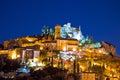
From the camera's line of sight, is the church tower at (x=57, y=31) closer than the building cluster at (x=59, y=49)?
No

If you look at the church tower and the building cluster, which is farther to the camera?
the church tower

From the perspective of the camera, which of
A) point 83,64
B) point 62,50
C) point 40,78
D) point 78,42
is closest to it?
point 40,78

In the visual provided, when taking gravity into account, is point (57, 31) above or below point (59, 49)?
above

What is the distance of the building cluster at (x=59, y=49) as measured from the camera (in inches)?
2457

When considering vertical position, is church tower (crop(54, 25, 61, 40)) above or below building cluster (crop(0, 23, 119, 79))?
above

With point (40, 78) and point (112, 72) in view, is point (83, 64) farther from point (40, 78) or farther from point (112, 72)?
point (40, 78)

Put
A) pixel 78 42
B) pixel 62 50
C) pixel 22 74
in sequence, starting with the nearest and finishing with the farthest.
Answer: pixel 22 74
pixel 62 50
pixel 78 42

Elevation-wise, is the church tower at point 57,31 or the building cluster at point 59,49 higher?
the church tower at point 57,31

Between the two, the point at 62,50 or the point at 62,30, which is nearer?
the point at 62,50

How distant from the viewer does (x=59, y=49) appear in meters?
67.1

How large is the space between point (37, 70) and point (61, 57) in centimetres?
663

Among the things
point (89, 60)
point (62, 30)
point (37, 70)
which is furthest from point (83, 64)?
point (62, 30)

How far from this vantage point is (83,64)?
204ft

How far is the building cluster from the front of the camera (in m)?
62.4
